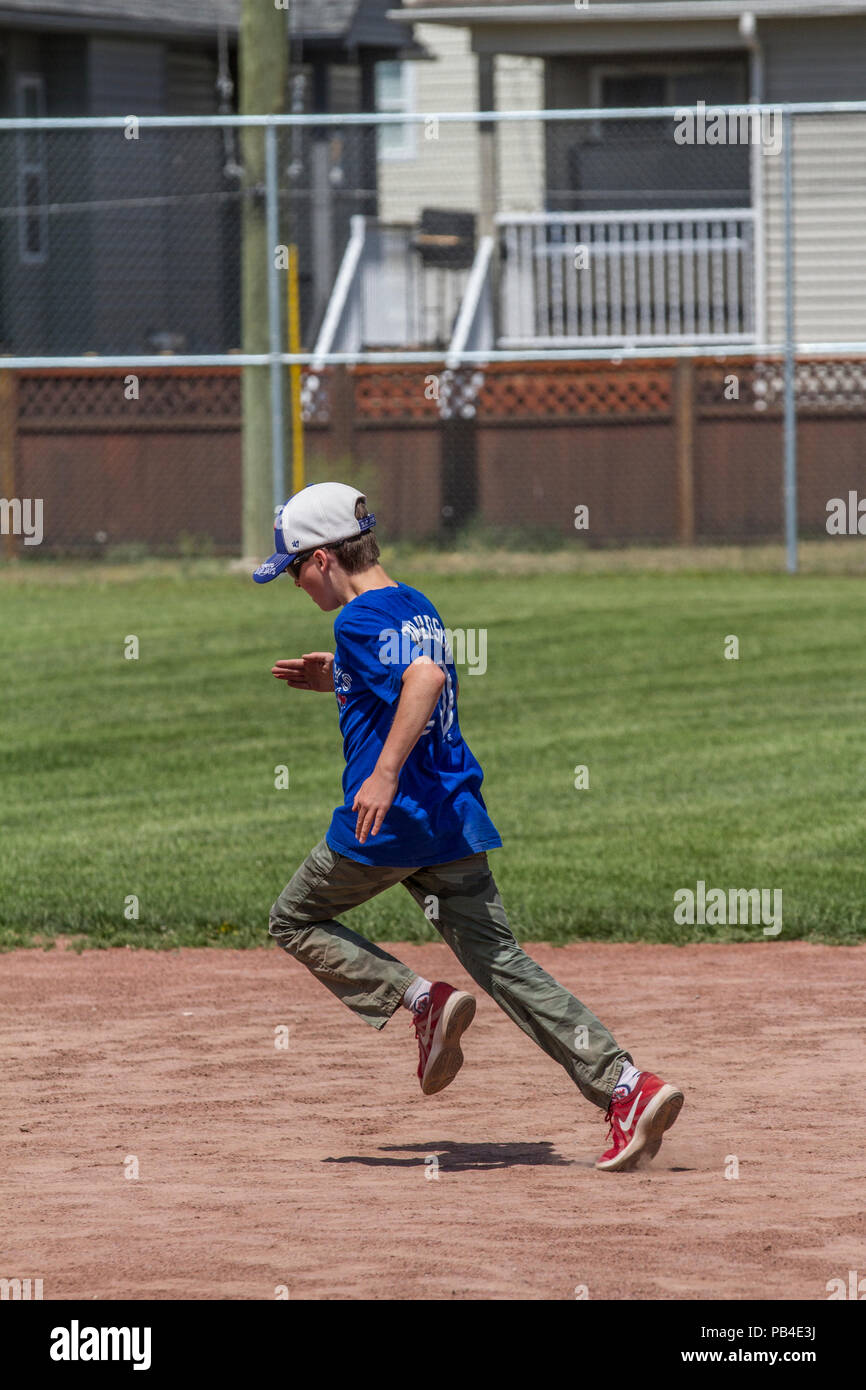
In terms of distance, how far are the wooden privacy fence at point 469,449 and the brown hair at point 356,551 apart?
45.0 ft

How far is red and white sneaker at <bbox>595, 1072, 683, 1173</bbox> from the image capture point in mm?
5109

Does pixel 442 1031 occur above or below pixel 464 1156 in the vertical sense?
above

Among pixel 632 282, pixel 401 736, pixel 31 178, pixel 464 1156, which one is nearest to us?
pixel 401 736

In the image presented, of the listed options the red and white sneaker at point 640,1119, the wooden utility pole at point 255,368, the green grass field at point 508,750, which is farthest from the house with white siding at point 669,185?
the red and white sneaker at point 640,1119

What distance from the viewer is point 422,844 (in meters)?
5.17

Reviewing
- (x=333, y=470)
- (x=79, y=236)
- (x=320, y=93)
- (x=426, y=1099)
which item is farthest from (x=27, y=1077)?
(x=320, y=93)

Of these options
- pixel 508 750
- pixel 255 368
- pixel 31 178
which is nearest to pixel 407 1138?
pixel 508 750

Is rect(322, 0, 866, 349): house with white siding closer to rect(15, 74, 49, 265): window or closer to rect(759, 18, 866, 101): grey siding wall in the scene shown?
rect(759, 18, 866, 101): grey siding wall

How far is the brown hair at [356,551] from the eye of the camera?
519 centimetres

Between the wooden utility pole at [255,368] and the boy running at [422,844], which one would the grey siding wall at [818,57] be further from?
the boy running at [422,844]

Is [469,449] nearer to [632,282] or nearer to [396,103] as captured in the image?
[632,282]

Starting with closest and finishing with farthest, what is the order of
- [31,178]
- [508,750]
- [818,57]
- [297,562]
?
[297,562] < [508,750] < [818,57] < [31,178]

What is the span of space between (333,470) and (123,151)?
880 centimetres

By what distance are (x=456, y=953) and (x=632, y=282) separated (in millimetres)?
15662
